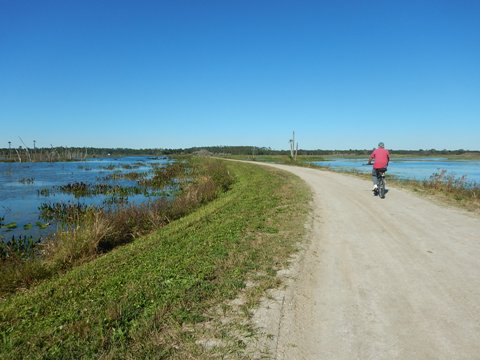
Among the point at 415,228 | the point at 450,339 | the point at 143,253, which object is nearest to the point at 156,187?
the point at 143,253

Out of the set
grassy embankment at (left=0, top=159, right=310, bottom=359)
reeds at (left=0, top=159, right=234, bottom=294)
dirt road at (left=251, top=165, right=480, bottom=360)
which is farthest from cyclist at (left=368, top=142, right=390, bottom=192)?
reeds at (left=0, top=159, right=234, bottom=294)

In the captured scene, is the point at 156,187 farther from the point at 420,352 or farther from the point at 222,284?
the point at 420,352

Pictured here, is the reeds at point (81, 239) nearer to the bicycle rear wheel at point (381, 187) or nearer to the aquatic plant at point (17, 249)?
the aquatic plant at point (17, 249)

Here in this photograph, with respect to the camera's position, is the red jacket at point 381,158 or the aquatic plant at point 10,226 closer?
the aquatic plant at point 10,226

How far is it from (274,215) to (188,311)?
6.73 metres

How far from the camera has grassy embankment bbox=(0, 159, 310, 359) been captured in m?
3.80

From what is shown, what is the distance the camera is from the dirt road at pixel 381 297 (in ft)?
12.1

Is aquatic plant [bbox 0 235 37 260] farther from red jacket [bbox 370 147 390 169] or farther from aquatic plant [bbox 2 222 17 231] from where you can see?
red jacket [bbox 370 147 390 169]

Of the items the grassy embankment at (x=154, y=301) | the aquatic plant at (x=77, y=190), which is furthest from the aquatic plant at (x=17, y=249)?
the aquatic plant at (x=77, y=190)

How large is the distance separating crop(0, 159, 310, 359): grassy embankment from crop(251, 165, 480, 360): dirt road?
0.55 metres

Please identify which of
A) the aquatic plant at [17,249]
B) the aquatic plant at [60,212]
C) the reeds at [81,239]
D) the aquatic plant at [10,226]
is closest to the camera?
the reeds at [81,239]

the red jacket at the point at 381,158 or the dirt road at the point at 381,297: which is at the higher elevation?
the red jacket at the point at 381,158

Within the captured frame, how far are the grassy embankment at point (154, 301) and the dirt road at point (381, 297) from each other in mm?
547

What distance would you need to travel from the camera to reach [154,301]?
4.88 m
